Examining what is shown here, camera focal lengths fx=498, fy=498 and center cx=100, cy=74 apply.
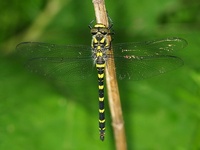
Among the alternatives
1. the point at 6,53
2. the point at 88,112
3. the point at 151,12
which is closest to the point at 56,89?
the point at 88,112

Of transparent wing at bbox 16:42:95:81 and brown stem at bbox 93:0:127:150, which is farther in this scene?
transparent wing at bbox 16:42:95:81

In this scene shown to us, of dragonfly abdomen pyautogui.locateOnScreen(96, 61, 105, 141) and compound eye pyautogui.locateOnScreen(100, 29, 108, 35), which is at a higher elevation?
compound eye pyautogui.locateOnScreen(100, 29, 108, 35)

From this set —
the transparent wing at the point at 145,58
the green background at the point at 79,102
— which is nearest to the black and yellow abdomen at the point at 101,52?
the transparent wing at the point at 145,58

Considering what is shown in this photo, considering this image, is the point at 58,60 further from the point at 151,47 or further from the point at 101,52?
the point at 151,47

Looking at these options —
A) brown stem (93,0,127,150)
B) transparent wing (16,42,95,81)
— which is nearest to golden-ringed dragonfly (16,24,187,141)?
transparent wing (16,42,95,81)

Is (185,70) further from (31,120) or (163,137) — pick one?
(31,120)

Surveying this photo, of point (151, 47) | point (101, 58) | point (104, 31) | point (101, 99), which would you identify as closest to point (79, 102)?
point (101, 99)

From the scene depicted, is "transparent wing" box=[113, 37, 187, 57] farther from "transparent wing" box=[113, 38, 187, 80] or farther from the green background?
the green background

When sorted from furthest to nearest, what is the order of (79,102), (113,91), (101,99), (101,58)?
(79,102), (101,99), (101,58), (113,91)
